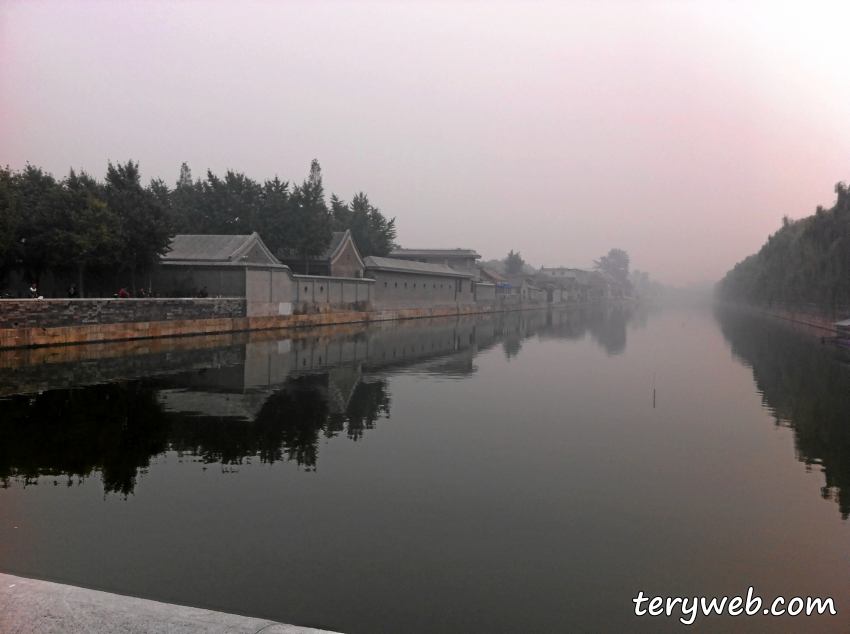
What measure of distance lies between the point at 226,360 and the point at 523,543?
1766 centimetres

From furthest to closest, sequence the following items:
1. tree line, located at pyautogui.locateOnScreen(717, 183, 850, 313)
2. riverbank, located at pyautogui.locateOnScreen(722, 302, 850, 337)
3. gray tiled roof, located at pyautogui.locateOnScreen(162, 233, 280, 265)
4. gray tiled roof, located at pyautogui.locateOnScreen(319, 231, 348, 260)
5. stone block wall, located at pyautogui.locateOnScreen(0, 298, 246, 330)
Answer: gray tiled roof, located at pyautogui.locateOnScreen(319, 231, 348, 260)
riverbank, located at pyautogui.locateOnScreen(722, 302, 850, 337)
tree line, located at pyautogui.locateOnScreen(717, 183, 850, 313)
gray tiled roof, located at pyautogui.locateOnScreen(162, 233, 280, 265)
stone block wall, located at pyautogui.locateOnScreen(0, 298, 246, 330)

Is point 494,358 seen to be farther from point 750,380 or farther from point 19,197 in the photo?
point 19,197

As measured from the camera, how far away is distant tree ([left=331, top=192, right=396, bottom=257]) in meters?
64.6

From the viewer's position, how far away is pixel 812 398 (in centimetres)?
1809

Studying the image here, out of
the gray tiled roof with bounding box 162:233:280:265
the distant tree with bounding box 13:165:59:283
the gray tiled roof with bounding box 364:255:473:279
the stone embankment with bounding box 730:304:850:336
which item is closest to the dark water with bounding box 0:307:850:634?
the distant tree with bounding box 13:165:59:283

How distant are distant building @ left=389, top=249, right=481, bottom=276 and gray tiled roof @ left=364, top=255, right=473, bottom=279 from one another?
799 cm

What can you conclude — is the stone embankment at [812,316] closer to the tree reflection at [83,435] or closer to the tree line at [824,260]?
the tree line at [824,260]

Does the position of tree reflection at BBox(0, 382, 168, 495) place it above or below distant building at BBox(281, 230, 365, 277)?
below

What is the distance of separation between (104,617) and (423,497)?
488 cm

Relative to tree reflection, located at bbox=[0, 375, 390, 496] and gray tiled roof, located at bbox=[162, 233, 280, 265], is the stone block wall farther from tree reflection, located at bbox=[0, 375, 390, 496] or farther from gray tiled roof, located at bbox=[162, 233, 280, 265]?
tree reflection, located at bbox=[0, 375, 390, 496]

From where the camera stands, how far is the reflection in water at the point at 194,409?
10.6m

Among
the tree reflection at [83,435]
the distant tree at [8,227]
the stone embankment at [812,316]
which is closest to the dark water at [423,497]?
the tree reflection at [83,435]

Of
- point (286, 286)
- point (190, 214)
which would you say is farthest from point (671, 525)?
point (190, 214)

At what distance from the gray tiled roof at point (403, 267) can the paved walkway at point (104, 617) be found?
45238mm
